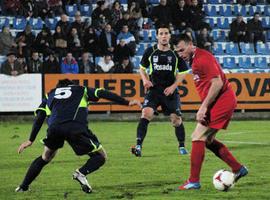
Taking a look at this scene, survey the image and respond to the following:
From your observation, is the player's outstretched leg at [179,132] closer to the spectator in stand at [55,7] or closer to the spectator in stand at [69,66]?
the spectator in stand at [69,66]

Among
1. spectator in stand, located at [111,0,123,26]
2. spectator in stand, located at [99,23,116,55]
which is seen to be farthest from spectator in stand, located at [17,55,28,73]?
spectator in stand, located at [111,0,123,26]

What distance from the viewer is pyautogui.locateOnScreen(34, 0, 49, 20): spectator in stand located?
91.9ft

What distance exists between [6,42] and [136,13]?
506cm

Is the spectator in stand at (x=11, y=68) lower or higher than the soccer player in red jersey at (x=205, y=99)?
lower

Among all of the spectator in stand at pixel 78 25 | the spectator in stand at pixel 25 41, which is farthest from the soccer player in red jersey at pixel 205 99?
the spectator in stand at pixel 78 25

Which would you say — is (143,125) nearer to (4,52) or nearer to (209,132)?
(209,132)

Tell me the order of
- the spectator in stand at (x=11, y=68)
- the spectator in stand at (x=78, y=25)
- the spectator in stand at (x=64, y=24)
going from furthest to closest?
the spectator in stand at (x=78, y=25) → the spectator in stand at (x=64, y=24) → the spectator in stand at (x=11, y=68)

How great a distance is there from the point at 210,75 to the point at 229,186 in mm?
1401

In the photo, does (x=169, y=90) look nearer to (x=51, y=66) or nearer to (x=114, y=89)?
(x=114, y=89)

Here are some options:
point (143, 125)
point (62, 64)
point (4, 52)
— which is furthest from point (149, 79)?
point (4, 52)

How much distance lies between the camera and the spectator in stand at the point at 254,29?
28750mm

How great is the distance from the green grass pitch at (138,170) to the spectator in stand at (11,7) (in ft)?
29.7

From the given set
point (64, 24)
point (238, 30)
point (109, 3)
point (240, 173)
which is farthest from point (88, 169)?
point (238, 30)

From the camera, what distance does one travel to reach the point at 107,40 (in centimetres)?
2641
